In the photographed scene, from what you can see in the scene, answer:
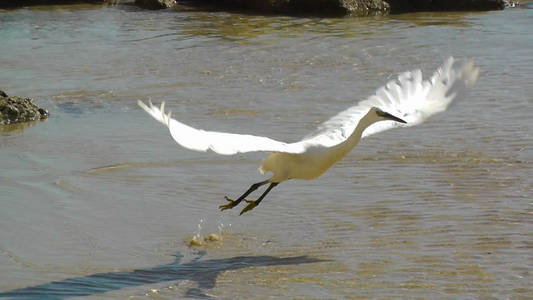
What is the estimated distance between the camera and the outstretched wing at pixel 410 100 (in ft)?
18.9

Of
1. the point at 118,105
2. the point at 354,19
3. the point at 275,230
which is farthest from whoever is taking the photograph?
the point at 354,19

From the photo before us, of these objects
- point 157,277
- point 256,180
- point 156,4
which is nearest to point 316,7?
point 156,4

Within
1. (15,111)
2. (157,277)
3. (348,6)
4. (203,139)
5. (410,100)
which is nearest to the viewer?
(203,139)

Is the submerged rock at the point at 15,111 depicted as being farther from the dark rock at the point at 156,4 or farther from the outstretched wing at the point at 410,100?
the dark rock at the point at 156,4

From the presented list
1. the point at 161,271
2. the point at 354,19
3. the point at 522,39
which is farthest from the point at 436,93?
the point at 354,19

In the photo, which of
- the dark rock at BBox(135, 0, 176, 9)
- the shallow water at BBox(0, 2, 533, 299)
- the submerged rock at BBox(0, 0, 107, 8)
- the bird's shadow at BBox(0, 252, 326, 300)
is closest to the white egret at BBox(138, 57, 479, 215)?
the shallow water at BBox(0, 2, 533, 299)

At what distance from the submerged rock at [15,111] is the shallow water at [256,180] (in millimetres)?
154

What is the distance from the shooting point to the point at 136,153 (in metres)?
7.21

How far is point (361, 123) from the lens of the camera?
541cm

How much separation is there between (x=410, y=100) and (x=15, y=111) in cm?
375

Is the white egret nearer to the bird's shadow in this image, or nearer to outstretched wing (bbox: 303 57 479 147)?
outstretched wing (bbox: 303 57 479 147)

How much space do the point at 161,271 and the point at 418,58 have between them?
260 inches

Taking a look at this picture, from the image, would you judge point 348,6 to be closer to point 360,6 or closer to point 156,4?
point 360,6

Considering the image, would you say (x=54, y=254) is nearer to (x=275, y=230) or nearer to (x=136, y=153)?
(x=275, y=230)
